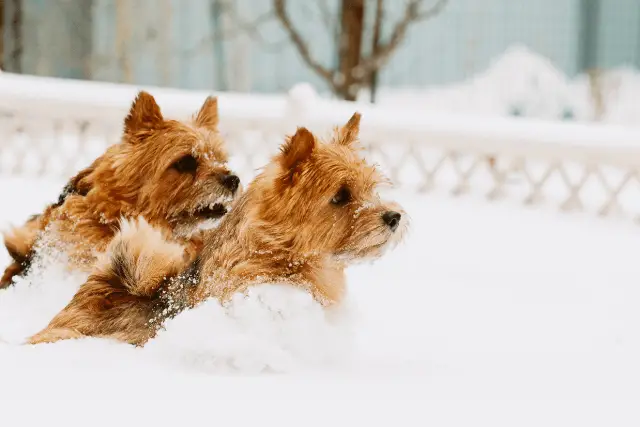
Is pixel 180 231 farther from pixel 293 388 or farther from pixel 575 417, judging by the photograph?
pixel 575 417

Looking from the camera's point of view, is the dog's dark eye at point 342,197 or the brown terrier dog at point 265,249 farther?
the dog's dark eye at point 342,197

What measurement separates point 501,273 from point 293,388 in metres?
3.55

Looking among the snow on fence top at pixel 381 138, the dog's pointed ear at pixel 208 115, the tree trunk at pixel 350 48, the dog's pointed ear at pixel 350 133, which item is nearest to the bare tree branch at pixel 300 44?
the tree trunk at pixel 350 48

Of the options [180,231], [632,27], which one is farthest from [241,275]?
[632,27]

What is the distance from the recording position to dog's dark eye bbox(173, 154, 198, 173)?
382 cm

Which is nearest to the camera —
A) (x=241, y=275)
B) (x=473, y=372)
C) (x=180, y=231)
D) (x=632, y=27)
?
(x=241, y=275)

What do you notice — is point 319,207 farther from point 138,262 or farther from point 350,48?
point 350,48

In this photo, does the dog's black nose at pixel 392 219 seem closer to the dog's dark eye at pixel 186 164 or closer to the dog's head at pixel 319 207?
the dog's head at pixel 319 207

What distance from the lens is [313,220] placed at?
3.08m

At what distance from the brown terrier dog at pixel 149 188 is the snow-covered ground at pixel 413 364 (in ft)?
0.97

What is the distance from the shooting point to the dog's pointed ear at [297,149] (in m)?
3.04

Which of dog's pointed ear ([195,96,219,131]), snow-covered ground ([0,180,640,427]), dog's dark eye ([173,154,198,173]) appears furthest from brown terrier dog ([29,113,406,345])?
dog's pointed ear ([195,96,219,131])

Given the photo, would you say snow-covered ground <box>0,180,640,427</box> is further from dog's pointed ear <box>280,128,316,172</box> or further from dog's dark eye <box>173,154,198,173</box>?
dog's dark eye <box>173,154,198,173</box>

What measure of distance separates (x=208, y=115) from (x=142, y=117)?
0.37 meters
